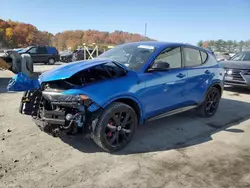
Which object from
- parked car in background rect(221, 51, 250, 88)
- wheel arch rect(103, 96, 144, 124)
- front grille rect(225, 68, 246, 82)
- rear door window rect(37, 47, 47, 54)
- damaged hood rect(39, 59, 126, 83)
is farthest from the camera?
rear door window rect(37, 47, 47, 54)

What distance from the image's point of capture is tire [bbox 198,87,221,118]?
5891mm

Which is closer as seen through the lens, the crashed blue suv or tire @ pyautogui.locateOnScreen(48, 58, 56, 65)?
the crashed blue suv

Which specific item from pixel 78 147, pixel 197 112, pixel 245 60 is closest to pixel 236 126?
pixel 197 112

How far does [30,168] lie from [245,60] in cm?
921

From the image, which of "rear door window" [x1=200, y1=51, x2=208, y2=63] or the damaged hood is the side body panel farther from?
the damaged hood

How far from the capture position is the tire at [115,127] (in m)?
3.69

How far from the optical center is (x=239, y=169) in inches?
142

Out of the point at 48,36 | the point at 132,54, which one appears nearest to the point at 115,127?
the point at 132,54

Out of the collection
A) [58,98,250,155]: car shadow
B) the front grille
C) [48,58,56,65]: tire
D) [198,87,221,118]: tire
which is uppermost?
the front grille

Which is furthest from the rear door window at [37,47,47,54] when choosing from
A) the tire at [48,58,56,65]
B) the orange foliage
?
the orange foliage

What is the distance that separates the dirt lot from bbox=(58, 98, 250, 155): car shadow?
0.02m

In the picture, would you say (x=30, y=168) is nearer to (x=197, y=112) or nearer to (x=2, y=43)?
(x=197, y=112)

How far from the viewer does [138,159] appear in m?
3.76

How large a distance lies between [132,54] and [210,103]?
2491 mm
